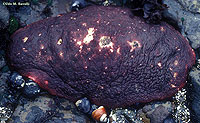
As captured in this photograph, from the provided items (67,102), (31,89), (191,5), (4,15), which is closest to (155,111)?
(67,102)

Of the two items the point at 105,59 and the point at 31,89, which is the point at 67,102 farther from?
the point at 105,59

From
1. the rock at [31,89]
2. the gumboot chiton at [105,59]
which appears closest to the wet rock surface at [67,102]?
the rock at [31,89]

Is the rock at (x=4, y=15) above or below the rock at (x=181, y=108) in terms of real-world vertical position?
above

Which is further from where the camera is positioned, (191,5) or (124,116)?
(191,5)

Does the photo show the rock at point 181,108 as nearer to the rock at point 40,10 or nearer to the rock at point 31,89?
the rock at point 31,89

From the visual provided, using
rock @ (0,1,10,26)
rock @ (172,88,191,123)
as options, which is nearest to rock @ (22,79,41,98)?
rock @ (0,1,10,26)
